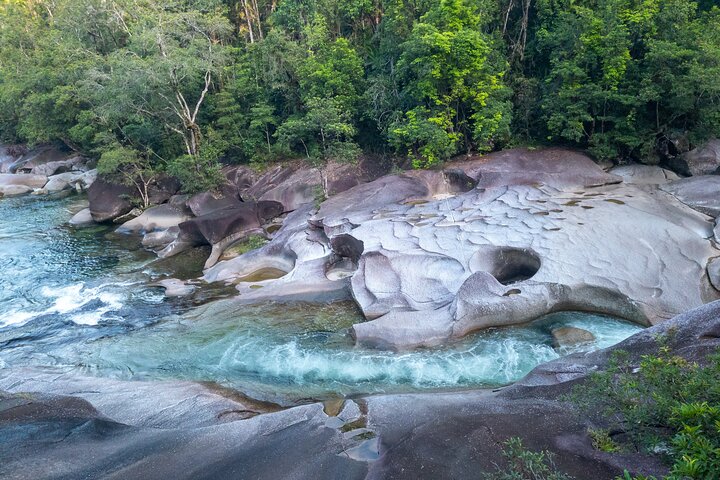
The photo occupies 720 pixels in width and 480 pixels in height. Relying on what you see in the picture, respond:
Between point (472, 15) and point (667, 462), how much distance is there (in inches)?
712

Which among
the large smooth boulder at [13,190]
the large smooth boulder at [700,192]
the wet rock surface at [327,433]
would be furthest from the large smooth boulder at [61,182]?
the large smooth boulder at [700,192]

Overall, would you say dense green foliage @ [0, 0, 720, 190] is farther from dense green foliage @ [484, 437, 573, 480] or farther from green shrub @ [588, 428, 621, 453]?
dense green foliage @ [484, 437, 573, 480]

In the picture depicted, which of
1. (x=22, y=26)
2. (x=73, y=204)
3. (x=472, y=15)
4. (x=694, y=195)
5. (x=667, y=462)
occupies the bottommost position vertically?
(x=73, y=204)

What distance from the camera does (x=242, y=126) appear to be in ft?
82.7

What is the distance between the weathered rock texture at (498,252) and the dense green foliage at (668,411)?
17.5 feet

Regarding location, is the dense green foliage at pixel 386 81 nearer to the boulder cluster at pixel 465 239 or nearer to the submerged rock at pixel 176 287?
the boulder cluster at pixel 465 239

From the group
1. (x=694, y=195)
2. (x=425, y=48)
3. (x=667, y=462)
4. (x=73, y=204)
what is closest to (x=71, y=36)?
(x=73, y=204)

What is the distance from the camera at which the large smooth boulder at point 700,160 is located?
56.2 feet

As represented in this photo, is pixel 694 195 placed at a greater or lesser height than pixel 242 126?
lesser

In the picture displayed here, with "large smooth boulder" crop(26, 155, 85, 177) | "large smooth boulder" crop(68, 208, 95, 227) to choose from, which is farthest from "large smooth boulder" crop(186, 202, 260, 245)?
"large smooth boulder" crop(26, 155, 85, 177)

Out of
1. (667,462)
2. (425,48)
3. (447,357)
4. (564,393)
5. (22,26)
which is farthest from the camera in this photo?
(22,26)

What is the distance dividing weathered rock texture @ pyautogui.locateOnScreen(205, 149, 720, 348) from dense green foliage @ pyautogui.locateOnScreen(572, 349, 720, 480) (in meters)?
5.32

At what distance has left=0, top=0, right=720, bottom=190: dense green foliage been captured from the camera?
57.1 ft

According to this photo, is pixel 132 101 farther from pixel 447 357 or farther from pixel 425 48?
pixel 447 357
